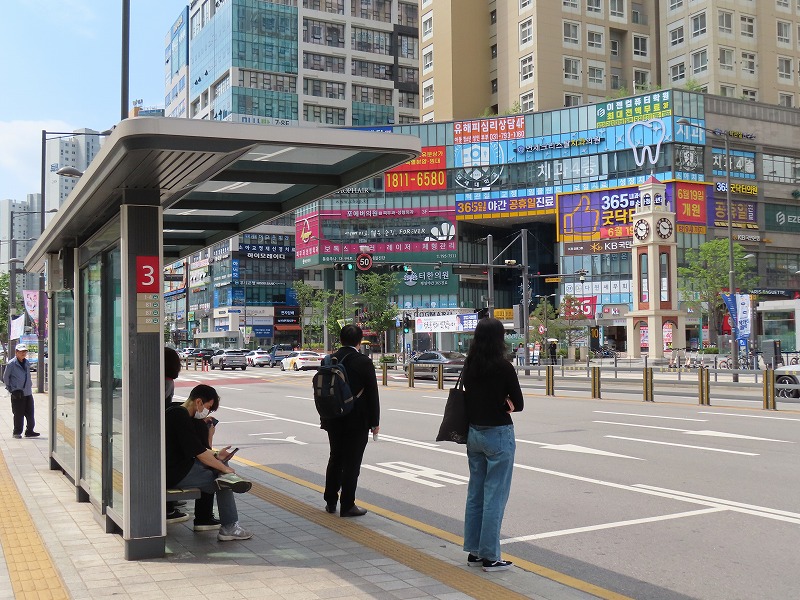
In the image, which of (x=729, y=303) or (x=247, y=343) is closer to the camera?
(x=729, y=303)

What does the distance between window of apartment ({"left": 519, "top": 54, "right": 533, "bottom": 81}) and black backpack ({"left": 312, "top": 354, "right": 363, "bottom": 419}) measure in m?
85.7

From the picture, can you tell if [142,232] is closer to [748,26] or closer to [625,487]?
[625,487]

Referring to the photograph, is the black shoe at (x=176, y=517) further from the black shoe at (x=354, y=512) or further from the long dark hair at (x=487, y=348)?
the long dark hair at (x=487, y=348)

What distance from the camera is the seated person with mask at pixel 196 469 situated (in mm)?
7168

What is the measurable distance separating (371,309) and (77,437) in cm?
7141

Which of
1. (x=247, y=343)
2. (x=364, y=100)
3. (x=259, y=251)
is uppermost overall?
(x=364, y=100)

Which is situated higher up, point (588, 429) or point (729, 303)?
point (729, 303)

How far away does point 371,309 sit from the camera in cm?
8044

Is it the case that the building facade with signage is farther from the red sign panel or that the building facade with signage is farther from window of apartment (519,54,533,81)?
window of apartment (519,54,533,81)

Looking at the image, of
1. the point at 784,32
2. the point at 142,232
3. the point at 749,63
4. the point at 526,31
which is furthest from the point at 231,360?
the point at 784,32

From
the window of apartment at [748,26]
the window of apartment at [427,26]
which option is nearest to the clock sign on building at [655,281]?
the window of apartment at [748,26]

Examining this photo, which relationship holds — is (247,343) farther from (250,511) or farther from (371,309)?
(250,511)

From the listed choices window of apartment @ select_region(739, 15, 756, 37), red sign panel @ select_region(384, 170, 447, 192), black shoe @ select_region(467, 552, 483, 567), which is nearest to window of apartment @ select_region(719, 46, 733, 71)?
window of apartment @ select_region(739, 15, 756, 37)

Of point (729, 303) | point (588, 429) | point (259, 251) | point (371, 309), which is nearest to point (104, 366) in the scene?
point (588, 429)
